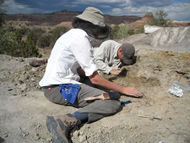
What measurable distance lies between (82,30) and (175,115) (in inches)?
61.3

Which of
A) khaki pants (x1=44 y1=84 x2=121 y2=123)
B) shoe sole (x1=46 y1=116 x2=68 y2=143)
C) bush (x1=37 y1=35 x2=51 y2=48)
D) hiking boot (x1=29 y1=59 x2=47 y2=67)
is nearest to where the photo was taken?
shoe sole (x1=46 y1=116 x2=68 y2=143)

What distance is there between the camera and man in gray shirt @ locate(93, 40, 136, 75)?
11.1 feet

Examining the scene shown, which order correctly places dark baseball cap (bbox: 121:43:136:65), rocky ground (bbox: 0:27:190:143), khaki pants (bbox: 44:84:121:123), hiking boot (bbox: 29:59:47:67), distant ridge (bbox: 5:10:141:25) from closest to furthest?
rocky ground (bbox: 0:27:190:143), khaki pants (bbox: 44:84:121:123), dark baseball cap (bbox: 121:43:136:65), hiking boot (bbox: 29:59:47:67), distant ridge (bbox: 5:10:141:25)

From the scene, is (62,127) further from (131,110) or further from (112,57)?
(112,57)

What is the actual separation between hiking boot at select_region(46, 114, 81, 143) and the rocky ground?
79 millimetres

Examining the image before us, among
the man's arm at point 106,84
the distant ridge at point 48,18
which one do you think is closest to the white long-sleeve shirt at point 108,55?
the man's arm at point 106,84

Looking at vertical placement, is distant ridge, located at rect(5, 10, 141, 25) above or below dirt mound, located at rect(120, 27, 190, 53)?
above

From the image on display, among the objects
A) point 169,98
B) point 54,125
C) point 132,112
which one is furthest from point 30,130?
point 169,98

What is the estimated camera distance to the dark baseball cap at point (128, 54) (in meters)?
3.28

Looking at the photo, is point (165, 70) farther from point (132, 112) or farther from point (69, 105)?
point (69, 105)

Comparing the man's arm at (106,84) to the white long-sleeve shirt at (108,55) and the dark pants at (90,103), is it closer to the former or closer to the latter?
the dark pants at (90,103)

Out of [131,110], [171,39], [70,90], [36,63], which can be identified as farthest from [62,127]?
[171,39]

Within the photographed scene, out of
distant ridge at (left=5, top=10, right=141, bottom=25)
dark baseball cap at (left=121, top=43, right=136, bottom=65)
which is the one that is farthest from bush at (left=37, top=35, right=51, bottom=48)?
distant ridge at (left=5, top=10, right=141, bottom=25)

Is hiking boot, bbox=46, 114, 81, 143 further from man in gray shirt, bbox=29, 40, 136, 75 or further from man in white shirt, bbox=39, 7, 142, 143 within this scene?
man in gray shirt, bbox=29, 40, 136, 75
